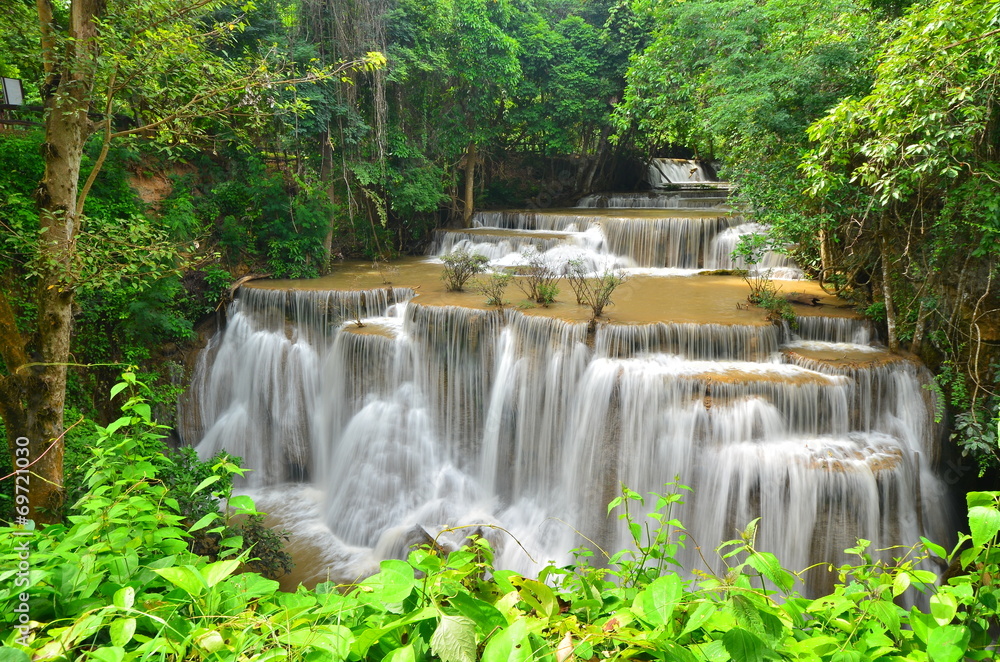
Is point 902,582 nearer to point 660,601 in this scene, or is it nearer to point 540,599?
point 660,601

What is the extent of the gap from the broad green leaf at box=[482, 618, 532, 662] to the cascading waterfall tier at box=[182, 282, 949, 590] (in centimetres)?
583

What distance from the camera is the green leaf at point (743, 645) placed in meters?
1.09

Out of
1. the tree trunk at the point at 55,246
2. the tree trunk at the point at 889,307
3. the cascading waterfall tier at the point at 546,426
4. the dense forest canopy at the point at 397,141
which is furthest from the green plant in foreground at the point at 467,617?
the tree trunk at the point at 889,307

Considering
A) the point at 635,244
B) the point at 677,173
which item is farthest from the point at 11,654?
the point at 677,173

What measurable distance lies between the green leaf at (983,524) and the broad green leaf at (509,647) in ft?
3.17

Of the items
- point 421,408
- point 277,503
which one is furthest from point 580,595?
point 277,503

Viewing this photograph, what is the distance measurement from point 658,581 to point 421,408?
24.8ft

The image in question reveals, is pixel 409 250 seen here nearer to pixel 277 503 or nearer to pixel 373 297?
pixel 373 297

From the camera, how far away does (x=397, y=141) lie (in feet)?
39.9

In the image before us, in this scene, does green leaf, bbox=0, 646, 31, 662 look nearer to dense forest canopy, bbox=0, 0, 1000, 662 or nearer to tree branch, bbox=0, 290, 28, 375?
dense forest canopy, bbox=0, 0, 1000, 662

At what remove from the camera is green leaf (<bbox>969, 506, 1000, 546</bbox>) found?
3.86 ft

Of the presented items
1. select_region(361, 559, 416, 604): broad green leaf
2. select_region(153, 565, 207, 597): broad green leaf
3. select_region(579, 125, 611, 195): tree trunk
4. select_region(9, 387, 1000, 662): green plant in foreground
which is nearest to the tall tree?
select_region(9, 387, 1000, 662): green plant in foreground

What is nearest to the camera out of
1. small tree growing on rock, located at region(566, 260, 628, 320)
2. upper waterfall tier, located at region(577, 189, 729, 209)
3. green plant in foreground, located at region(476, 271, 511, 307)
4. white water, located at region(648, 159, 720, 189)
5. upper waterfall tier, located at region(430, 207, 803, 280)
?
small tree growing on rock, located at region(566, 260, 628, 320)

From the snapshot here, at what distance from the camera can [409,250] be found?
46.6 feet
